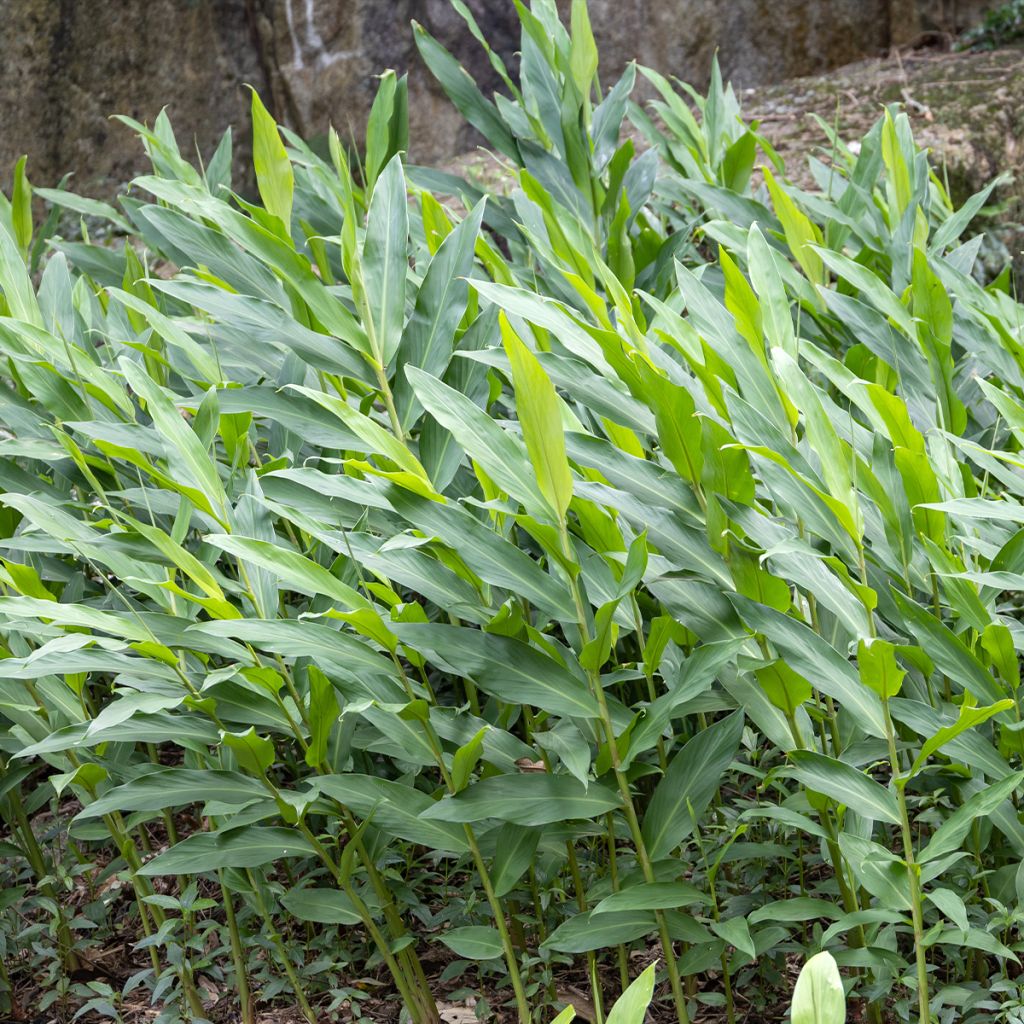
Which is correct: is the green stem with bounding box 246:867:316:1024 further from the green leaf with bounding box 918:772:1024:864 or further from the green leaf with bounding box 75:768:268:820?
the green leaf with bounding box 918:772:1024:864

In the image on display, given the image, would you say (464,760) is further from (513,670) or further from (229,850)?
(229,850)

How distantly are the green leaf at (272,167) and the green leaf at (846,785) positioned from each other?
3.53 feet

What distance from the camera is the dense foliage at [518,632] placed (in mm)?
1279

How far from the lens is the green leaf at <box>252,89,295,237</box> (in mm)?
1699

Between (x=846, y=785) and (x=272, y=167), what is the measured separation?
122cm

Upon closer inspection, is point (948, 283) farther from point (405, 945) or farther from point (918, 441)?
point (405, 945)

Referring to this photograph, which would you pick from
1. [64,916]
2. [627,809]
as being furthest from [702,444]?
[64,916]

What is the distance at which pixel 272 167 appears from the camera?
175 cm

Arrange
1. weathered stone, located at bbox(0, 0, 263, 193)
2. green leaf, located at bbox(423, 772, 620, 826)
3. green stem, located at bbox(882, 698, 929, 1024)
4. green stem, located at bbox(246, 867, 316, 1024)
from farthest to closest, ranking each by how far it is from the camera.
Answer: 1. weathered stone, located at bbox(0, 0, 263, 193)
2. green stem, located at bbox(246, 867, 316, 1024)
3. green leaf, located at bbox(423, 772, 620, 826)
4. green stem, located at bbox(882, 698, 929, 1024)

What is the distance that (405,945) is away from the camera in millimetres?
1488

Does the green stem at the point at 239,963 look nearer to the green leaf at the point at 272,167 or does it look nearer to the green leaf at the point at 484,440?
the green leaf at the point at 484,440

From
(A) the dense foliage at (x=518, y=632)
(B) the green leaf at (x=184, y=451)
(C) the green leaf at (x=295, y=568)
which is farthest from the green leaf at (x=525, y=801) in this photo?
(B) the green leaf at (x=184, y=451)

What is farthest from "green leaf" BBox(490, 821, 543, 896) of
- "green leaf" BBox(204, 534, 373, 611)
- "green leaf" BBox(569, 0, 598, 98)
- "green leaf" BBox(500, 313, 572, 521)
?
"green leaf" BBox(569, 0, 598, 98)

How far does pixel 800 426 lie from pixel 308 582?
811 mm
